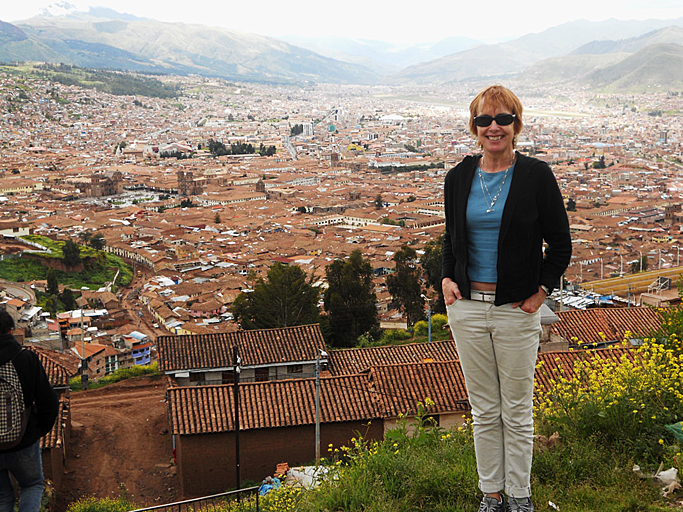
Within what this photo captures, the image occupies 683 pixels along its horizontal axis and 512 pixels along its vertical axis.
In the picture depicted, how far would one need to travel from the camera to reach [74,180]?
148ft

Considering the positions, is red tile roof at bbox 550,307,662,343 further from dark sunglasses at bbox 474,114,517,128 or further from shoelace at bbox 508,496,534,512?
dark sunglasses at bbox 474,114,517,128

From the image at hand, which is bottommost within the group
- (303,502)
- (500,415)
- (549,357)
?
(549,357)

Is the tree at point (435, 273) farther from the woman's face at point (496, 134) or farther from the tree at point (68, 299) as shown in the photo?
the woman's face at point (496, 134)

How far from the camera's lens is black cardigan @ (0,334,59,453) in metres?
1.91

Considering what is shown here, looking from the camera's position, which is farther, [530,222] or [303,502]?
[303,502]

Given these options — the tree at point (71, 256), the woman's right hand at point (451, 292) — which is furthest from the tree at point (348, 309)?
the tree at point (71, 256)

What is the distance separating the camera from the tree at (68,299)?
19.1 m

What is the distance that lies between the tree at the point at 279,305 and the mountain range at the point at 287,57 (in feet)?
341

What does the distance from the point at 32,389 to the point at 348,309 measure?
11.5 meters

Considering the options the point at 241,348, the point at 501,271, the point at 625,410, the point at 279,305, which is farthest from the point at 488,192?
the point at 279,305

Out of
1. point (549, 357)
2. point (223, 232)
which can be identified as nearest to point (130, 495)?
point (549, 357)

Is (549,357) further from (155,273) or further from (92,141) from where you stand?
(92,141)

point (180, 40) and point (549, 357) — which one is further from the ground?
point (180, 40)

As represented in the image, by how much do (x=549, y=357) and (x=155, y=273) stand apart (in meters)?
19.1
